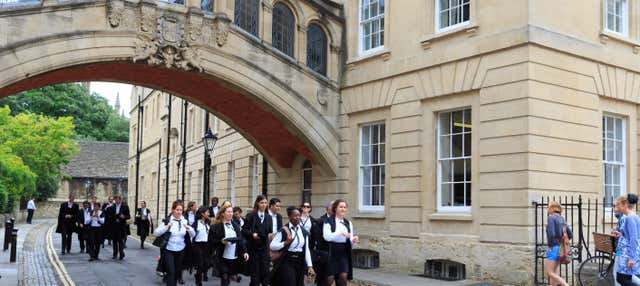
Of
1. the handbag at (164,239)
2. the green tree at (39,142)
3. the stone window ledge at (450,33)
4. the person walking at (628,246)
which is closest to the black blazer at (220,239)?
the handbag at (164,239)

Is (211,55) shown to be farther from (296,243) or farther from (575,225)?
(575,225)

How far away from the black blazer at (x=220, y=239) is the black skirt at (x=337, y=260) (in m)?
1.65

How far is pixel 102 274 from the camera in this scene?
54.7 ft

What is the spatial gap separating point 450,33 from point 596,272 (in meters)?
6.18

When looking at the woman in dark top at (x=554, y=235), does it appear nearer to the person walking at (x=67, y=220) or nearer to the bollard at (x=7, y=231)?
the person walking at (x=67, y=220)

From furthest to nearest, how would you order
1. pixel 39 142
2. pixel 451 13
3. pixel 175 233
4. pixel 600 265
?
pixel 39 142, pixel 451 13, pixel 600 265, pixel 175 233

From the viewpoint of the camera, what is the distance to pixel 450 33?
52.7 feet

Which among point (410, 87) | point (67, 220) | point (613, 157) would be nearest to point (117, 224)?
point (67, 220)

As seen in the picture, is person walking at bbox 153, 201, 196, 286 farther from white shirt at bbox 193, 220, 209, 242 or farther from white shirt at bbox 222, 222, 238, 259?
white shirt at bbox 193, 220, 209, 242

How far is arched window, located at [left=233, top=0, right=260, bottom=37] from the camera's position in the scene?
18341 millimetres

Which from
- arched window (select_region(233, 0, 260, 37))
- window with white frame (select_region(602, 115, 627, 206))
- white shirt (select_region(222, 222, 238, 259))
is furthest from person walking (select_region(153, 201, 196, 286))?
window with white frame (select_region(602, 115, 627, 206))

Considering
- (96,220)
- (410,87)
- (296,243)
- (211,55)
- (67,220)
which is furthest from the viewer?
(67,220)

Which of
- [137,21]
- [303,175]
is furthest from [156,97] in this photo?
[137,21]

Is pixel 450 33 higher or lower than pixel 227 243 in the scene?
higher
